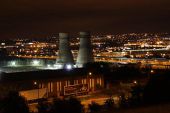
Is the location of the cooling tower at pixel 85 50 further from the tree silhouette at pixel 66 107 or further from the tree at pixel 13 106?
the tree at pixel 13 106

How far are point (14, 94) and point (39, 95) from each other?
9.25 metres

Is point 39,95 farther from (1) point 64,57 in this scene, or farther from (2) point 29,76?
(1) point 64,57

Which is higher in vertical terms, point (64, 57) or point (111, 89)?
point (64, 57)

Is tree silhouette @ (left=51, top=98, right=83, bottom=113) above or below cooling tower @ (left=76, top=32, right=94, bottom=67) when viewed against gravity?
below

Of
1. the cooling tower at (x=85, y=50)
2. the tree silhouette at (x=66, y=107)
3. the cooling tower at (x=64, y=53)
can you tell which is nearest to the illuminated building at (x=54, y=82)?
the cooling tower at (x=64, y=53)

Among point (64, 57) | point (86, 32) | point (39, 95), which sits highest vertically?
point (86, 32)

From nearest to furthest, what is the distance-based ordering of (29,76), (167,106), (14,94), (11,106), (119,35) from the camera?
1. (167,106)
2. (11,106)
3. (14,94)
4. (29,76)
5. (119,35)

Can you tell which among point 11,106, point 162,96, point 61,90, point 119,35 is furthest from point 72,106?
point 119,35

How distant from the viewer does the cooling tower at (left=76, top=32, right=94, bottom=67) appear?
31.3 meters

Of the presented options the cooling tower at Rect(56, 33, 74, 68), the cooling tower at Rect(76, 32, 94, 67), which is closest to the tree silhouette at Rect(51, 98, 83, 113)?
the cooling tower at Rect(56, 33, 74, 68)

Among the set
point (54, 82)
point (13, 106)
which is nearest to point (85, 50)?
point (54, 82)

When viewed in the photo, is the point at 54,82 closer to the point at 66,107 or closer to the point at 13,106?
the point at 66,107

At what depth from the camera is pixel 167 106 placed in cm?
780

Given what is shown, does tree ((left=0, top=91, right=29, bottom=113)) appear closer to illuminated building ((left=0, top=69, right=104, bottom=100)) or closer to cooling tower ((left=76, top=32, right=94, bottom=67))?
illuminated building ((left=0, top=69, right=104, bottom=100))
